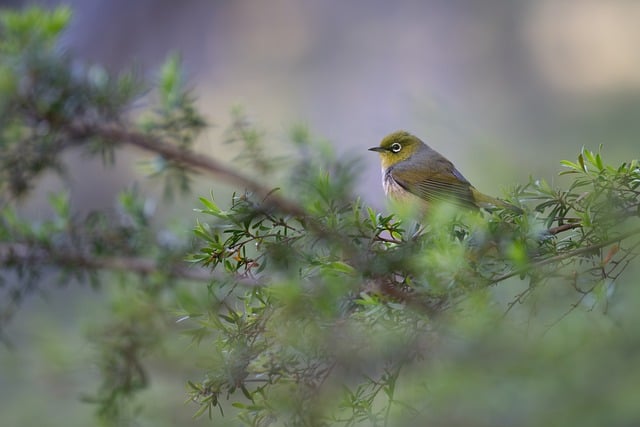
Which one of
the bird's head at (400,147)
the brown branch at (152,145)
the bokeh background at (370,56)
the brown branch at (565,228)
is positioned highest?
the bokeh background at (370,56)

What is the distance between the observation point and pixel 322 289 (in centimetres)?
113

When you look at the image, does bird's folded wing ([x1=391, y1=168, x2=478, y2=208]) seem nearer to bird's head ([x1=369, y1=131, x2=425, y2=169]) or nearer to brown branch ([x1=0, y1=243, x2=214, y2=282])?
bird's head ([x1=369, y1=131, x2=425, y2=169])

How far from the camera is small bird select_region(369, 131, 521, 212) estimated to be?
8.07 feet

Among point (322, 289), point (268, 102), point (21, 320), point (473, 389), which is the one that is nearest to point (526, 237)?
point (322, 289)

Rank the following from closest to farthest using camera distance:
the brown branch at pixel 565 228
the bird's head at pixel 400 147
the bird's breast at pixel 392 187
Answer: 1. the brown branch at pixel 565 228
2. the bird's breast at pixel 392 187
3. the bird's head at pixel 400 147

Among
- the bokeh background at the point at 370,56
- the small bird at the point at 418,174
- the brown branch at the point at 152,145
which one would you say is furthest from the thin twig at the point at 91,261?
the bokeh background at the point at 370,56

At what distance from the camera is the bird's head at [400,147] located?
2.81 m

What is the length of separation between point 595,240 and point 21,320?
442 cm

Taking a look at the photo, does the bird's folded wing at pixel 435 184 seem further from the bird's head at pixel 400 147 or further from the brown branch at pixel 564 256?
the brown branch at pixel 564 256

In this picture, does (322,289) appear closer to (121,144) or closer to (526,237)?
(526,237)

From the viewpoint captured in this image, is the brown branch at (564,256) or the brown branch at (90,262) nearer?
the brown branch at (564,256)

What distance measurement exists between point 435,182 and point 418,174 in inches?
4.0

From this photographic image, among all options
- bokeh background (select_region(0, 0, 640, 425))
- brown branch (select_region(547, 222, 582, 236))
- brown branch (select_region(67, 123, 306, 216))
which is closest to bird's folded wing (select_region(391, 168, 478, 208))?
brown branch (select_region(67, 123, 306, 216))

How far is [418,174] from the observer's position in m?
2.68
